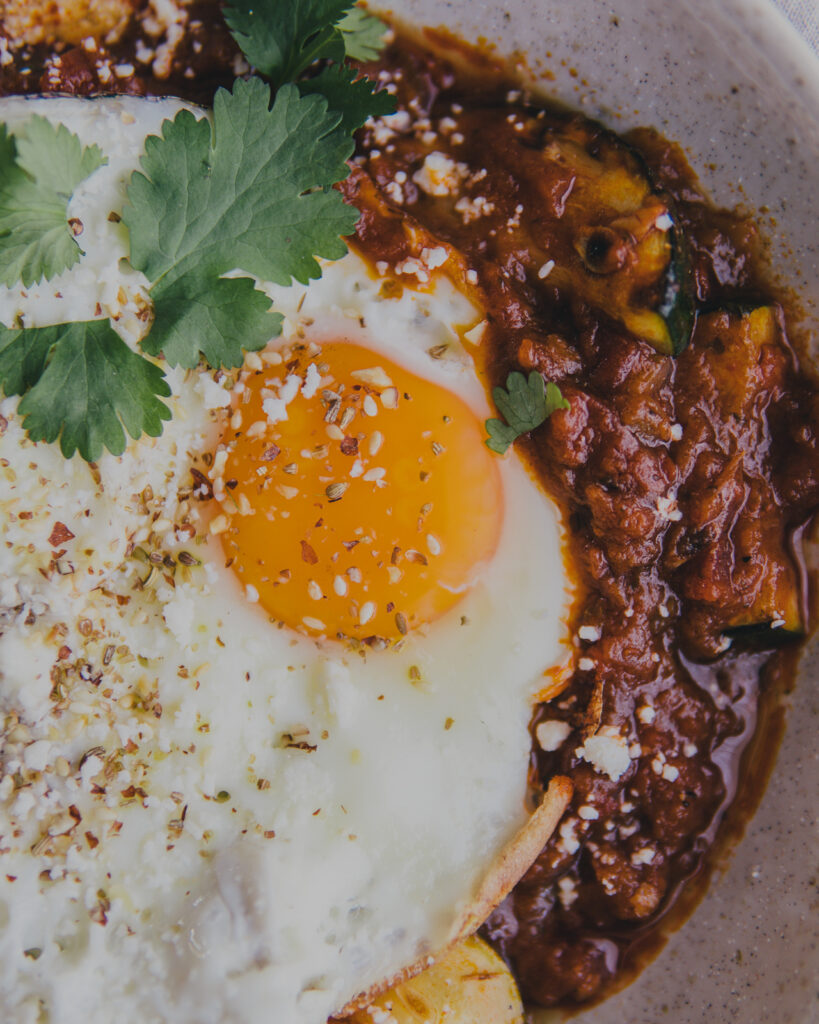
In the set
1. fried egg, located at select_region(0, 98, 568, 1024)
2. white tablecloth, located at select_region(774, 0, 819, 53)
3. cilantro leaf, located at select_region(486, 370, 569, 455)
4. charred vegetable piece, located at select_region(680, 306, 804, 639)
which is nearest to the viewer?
fried egg, located at select_region(0, 98, 568, 1024)

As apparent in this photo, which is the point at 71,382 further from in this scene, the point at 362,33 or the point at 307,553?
the point at 362,33

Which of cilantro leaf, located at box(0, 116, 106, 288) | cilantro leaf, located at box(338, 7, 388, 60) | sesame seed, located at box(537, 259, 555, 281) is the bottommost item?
cilantro leaf, located at box(0, 116, 106, 288)

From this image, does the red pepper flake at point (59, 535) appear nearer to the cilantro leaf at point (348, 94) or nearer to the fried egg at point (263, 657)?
the fried egg at point (263, 657)

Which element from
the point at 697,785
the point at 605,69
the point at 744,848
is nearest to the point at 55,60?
the point at 605,69

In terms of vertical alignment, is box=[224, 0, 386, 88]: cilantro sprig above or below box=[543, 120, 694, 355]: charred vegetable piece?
below

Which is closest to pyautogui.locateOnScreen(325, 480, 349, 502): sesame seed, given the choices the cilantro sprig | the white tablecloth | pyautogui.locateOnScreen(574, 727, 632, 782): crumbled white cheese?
pyautogui.locateOnScreen(574, 727, 632, 782): crumbled white cheese

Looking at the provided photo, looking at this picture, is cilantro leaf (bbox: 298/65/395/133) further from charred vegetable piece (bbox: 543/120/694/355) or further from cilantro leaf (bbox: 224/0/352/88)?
charred vegetable piece (bbox: 543/120/694/355)

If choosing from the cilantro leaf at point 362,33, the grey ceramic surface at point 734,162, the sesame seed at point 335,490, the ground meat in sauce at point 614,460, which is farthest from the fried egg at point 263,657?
the grey ceramic surface at point 734,162
